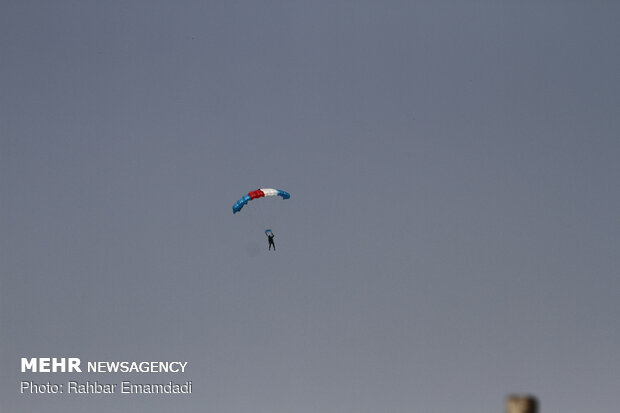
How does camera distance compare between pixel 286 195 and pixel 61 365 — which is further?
pixel 61 365

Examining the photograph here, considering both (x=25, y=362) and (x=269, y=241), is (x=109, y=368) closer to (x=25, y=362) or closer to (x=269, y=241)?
(x=25, y=362)

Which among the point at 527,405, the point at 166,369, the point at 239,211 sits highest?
the point at 239,211

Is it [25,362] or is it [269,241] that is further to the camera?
[25,362]

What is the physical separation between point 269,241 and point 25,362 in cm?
3557

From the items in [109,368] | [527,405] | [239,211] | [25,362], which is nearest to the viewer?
→ [527,405]

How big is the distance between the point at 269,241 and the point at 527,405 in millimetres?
74159

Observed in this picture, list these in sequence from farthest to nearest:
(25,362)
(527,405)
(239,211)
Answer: (25,362), (239,211), (527,405)

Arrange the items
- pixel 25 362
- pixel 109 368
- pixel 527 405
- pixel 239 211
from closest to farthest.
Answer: pixel 527 405 → pixel 239 211 → pixel 25 362 → pixel 109 368

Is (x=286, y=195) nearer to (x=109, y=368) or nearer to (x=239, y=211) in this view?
Answer: (x=239, y=211)

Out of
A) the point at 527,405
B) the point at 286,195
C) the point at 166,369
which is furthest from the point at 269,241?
the point at 527,405

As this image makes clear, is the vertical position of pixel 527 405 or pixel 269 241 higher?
pixel 269 241

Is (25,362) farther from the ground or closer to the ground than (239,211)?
closer to the ground

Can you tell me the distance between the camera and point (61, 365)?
337ft

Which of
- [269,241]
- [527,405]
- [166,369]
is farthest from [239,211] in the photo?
[527,405]
